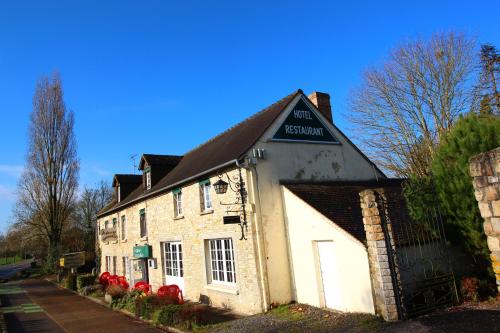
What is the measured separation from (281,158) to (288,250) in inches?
111

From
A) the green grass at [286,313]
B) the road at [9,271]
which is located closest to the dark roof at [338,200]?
the green grass at [286,313]

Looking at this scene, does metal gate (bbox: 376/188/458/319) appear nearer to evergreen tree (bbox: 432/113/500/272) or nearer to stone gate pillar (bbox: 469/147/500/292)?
evergreen tree (bbox: 432/113/500/272)

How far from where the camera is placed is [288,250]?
35.9ft

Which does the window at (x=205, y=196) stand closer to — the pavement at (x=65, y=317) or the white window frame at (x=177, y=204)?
the white window frame at (x=177, y=204)

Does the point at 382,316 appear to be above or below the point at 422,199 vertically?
below

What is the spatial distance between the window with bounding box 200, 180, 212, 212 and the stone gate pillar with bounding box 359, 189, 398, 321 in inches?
240

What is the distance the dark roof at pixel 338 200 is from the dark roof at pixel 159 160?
9560 mm

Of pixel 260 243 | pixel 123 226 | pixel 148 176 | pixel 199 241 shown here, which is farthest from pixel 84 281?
pixel 260 243

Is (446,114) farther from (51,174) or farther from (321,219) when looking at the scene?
(51,174)

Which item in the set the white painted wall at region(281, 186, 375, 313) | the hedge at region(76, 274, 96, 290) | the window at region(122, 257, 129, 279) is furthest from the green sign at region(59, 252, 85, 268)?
the white painted wall at region(281, 186, 375, 313)

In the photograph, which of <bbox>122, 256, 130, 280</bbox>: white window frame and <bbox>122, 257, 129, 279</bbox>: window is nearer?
<bbox>122, 256, 130, 280</bbox>: white window frame

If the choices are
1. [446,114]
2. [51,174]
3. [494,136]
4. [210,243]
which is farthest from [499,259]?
[51,174]

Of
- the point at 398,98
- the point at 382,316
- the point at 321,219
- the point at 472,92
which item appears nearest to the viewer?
the point at 382,316

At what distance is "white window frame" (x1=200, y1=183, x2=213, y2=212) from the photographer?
12898mm
